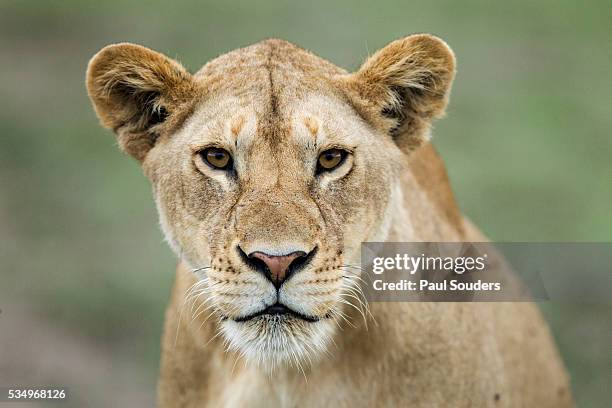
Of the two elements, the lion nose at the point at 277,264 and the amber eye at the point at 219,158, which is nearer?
the lion nose at the point at 277,264

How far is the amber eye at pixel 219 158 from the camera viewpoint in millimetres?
4062

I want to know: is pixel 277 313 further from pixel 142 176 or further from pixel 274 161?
pixel 142 176

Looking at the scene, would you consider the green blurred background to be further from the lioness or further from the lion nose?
the lion nose

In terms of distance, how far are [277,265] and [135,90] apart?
1.07 m

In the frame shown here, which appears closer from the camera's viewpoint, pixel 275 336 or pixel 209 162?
pixel 275 336

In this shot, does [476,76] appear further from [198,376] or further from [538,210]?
[198,376]

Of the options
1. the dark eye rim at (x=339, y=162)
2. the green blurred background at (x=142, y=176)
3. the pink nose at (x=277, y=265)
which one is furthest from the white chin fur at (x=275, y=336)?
the green blurred background at (x=142, y=176)

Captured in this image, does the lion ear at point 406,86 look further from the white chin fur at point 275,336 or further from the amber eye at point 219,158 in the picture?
the white chin fur at point 275,336

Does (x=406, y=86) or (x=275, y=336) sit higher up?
(x=406, y=86)

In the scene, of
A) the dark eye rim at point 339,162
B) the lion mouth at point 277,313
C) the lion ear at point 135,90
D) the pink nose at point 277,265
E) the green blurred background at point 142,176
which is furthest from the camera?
the green blurred background at point 142,176

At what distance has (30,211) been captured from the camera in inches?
417

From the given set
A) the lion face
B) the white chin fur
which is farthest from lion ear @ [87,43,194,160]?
the white chin fur

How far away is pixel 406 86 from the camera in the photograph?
14.4 feet

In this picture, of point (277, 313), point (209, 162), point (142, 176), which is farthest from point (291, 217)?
point (142, 176)
